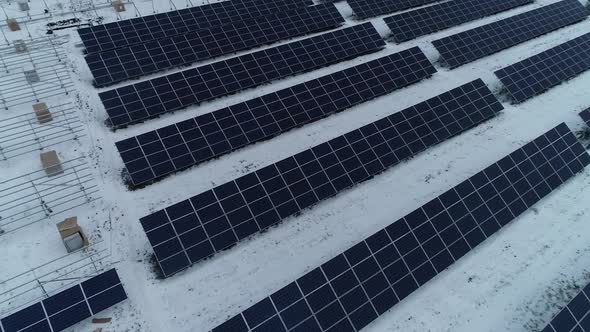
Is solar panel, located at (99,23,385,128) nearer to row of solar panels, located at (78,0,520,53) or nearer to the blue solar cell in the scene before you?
row of solar panels, located at (78,0,520,53)

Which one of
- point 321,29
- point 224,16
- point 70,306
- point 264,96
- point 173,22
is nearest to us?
point 70,306

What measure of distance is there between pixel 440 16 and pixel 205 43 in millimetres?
25977

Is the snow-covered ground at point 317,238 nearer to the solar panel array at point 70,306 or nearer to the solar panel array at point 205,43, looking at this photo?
the solar panel array at point 70,306

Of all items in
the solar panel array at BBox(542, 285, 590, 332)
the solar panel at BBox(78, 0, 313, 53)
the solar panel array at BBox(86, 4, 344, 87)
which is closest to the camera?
the solar panel array at BBox(542, 285, 590, 332)

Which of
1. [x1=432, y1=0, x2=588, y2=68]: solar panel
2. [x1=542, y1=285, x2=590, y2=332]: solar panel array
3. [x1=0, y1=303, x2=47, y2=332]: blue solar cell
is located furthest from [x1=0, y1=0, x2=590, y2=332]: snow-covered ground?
[x1=432, y1=0, x2=588, y2=68]: solar panel

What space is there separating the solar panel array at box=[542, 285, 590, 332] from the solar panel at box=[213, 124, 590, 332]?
4.95 meters

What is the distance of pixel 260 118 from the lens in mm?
25109

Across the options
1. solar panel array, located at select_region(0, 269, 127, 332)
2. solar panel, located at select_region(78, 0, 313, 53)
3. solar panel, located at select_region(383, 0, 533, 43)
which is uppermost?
solar panel, located at select_region(78, 0, 313, 53)

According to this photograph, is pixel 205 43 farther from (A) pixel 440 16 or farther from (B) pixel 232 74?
(A) pixel 440 16

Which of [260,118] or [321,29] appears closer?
[260,118]

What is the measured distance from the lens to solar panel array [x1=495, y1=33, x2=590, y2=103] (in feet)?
104

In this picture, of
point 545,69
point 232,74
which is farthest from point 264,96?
point 545,69

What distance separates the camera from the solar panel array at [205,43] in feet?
90.0

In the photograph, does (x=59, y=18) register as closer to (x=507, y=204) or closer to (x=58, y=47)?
(x=58, y=47)
